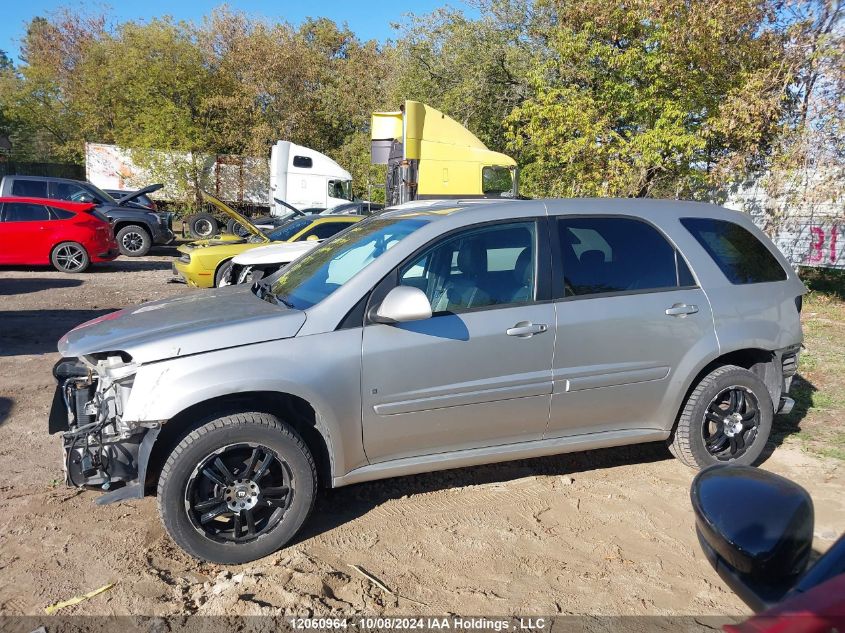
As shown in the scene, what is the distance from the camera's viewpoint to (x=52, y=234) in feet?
44.5

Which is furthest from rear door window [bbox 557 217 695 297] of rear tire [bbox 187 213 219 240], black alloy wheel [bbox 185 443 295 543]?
rear tire [bbox 187 213 219 240]

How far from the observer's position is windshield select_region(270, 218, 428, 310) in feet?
12.7

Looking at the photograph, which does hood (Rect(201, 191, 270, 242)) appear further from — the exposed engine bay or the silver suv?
the exposed engine bay

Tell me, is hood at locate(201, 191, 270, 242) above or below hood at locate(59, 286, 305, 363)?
above

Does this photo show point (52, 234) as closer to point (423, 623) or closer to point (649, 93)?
point (649, 93)

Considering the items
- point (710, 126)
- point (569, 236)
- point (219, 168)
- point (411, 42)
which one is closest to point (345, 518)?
point (569, 236)

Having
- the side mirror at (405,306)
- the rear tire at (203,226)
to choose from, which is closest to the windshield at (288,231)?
the side mirror at (405,306)

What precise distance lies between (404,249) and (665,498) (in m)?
2.30

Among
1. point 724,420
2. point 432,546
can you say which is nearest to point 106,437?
point 432,546

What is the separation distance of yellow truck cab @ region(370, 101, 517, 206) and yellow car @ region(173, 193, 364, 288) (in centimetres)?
213

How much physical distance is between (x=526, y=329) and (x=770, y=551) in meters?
2.44

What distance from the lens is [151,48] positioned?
29.1 metres

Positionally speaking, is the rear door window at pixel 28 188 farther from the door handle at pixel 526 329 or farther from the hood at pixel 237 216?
the door handle at pixel 526 329

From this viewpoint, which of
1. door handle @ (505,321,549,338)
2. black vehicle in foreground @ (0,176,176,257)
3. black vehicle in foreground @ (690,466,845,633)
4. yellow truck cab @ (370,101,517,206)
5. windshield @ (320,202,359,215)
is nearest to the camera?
black vehicle in foreground @ (690,466,845,633)
